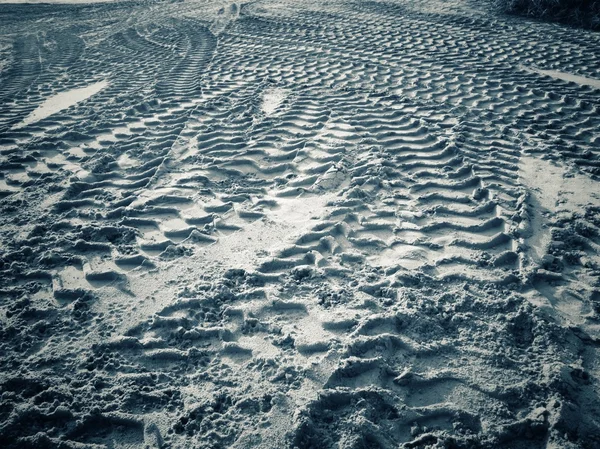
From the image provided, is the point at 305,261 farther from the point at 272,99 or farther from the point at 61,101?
the point at 61,101

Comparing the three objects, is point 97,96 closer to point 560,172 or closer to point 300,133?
point 300,133

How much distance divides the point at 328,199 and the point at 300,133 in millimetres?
1414

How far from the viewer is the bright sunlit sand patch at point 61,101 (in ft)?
17.6

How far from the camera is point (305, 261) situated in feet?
9.72

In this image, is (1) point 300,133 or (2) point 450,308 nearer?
(2) point 450,308

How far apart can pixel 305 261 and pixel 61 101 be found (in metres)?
5.25

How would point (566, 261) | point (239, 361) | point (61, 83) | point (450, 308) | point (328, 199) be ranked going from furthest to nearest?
point (61, 83) → point (328, 199) → point (566, 261) → point (450, 308) → point (239, 361)

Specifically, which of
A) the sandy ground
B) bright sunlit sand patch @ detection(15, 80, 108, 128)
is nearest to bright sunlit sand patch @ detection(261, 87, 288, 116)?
the sandy ground

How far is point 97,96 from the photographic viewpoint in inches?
233

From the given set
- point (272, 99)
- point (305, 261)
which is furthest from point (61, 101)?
point (305, 261)

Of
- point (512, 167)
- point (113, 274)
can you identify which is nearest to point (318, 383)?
point (113, 274)

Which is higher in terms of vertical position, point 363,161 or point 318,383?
point 363,161

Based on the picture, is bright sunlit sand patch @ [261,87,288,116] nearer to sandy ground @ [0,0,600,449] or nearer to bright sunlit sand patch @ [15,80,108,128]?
sandy ground @ [0,0,600,449]

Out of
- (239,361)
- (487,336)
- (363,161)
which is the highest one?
(363,161)
